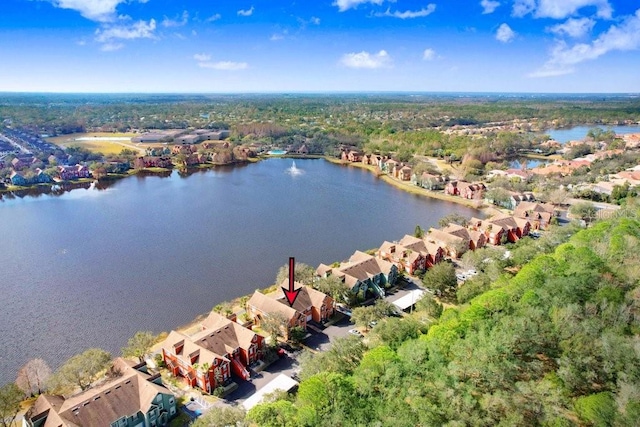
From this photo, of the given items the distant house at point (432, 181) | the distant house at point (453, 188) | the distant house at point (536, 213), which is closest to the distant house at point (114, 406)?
the distant house at point (536, 213)

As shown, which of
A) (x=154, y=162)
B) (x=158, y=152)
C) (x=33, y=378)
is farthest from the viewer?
(x=158, y=152)

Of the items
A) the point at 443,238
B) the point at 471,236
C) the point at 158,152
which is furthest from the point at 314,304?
the point at 158,152

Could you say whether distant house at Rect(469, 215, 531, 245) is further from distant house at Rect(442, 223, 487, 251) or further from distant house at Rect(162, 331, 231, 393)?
distant house at Rect(162, 331, 231, 393)

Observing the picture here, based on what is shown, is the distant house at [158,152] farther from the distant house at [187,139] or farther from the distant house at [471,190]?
the distant house at [471,190]

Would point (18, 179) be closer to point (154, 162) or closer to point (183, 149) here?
point (154, 162)

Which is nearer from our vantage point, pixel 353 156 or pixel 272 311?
pixel 272 311

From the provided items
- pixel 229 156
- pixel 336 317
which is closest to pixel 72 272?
pixel 336 317

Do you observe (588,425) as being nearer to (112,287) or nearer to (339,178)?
(112,287)
